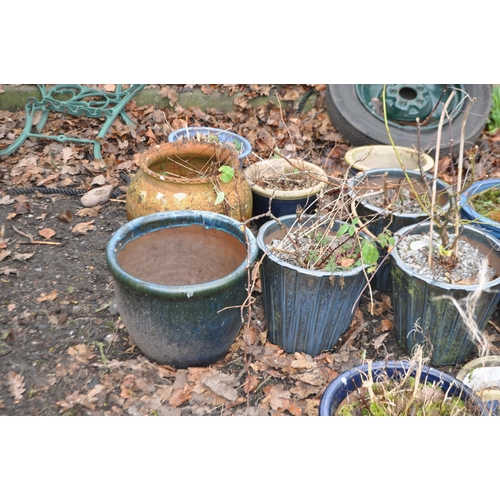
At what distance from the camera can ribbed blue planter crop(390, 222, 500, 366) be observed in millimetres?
2658

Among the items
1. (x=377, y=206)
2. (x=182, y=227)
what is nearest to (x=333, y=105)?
(x=377, y=206)

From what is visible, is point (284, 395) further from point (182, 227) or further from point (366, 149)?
point (366, 149)

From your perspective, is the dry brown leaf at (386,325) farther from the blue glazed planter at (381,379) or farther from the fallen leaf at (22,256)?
the fallen leaf at (22,256)

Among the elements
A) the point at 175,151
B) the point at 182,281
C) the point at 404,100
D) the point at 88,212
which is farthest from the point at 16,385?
the point at 404,100

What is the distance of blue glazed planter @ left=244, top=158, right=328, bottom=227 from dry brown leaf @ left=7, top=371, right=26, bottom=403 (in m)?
1.72

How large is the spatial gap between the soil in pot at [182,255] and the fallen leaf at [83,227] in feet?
4.03

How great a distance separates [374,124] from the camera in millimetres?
4703

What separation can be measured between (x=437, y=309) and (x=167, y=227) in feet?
5.07

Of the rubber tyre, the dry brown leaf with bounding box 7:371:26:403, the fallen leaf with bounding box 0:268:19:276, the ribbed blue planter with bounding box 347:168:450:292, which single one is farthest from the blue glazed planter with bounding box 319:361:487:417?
the rubber tyre

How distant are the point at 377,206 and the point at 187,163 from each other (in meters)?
1.31

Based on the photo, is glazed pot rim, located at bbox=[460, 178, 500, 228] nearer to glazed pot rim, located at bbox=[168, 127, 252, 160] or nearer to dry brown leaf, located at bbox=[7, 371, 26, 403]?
glazed pot rim, located at bbox=[168, 127, 252, 160]

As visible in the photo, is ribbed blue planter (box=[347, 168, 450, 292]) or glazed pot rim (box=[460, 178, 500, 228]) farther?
ribbed blue planter (box=[347, 168, 450, 292])

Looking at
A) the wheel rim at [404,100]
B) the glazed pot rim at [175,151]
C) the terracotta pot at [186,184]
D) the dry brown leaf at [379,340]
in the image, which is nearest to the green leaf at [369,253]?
the dry brown leaf at [379,340]

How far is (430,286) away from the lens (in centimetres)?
265
